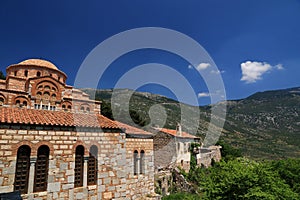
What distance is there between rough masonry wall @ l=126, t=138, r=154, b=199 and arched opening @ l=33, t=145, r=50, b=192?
5437 millimetres

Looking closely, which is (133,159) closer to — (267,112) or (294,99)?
(267,112)

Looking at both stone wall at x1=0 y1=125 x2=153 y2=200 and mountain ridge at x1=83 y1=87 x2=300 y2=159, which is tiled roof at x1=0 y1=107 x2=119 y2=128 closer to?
stone wall at x1=0 y1=125 x2=153 y2=200

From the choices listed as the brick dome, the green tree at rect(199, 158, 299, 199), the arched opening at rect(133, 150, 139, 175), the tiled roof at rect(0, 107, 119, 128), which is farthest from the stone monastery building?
the brick dome

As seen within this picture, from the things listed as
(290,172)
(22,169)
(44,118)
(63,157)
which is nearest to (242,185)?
(63,157)

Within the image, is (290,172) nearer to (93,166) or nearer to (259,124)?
(93,166)

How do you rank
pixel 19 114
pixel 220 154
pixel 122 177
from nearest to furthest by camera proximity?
1. pixel 19 114
2. pixel 122 177
3. pixel 220 154

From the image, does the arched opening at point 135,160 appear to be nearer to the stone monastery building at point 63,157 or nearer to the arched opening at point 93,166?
the stone monastery building at point 63,157

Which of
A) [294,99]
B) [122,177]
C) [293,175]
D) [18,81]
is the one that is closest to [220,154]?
[293,175]

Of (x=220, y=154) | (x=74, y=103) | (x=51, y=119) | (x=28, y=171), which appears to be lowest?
(x=220, y=154)

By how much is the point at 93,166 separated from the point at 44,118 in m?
3.42

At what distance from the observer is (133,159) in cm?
1364

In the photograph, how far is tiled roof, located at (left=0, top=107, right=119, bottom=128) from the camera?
813cm

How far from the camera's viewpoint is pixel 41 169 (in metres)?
8.34

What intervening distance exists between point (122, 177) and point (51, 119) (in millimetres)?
5032
